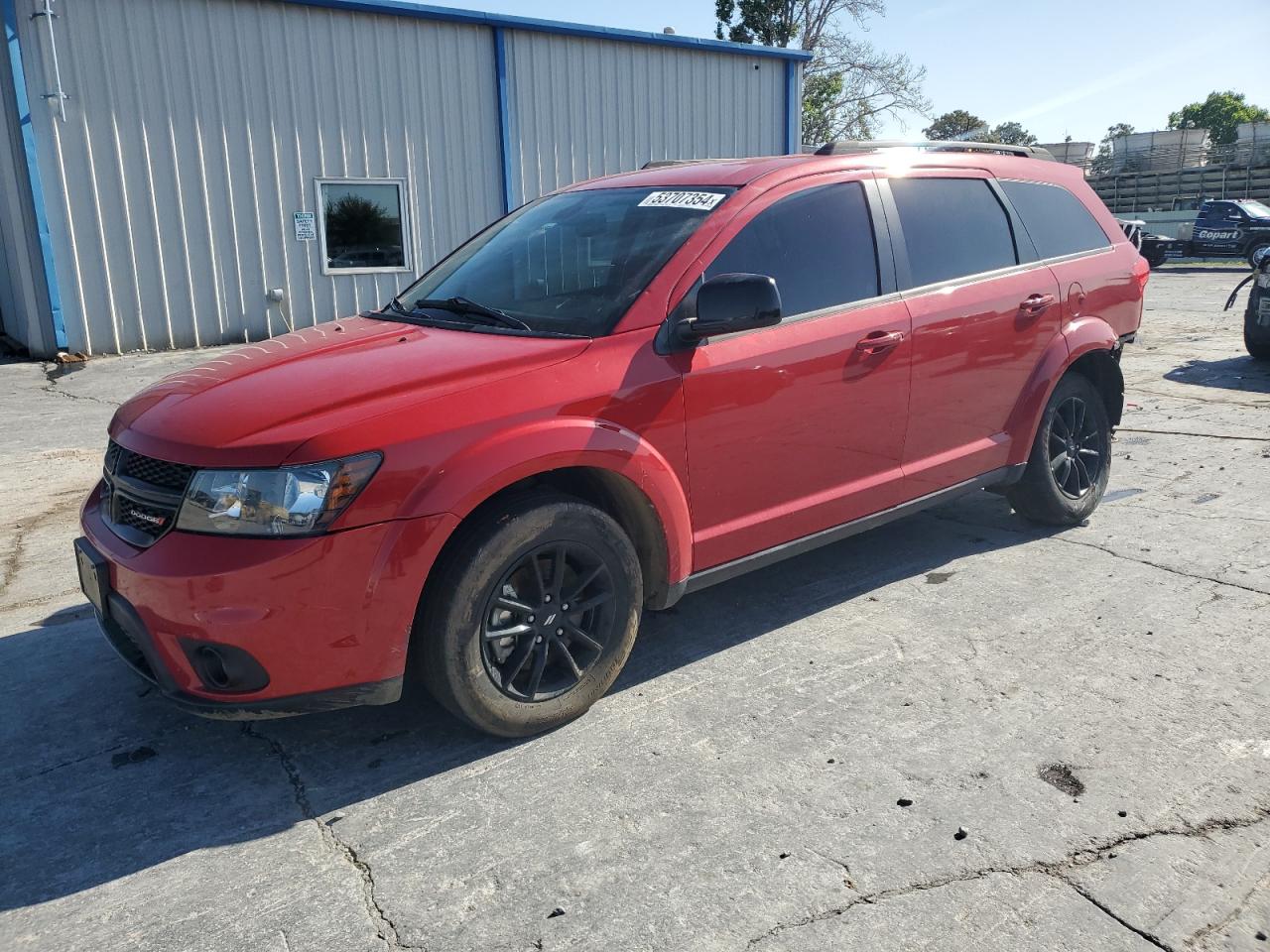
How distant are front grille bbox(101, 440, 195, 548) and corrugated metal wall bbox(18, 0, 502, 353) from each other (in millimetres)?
9727

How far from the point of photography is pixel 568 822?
9.25 ft

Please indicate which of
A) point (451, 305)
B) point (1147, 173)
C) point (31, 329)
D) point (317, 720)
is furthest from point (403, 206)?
point (1147, 173)

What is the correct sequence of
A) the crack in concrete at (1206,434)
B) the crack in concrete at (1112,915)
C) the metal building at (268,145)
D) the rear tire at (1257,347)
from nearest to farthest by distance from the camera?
the crack in concrete at (1112,915), the crack in concrete at (1206,434), the rear tire at (1257,347), the metal building at (268,145)

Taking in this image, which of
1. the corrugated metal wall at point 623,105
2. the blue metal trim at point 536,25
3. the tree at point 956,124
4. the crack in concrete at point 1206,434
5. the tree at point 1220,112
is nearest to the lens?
the crack in concrete at point 1206,434

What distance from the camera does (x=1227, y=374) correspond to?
9.82 metres

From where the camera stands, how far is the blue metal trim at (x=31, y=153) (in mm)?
10812

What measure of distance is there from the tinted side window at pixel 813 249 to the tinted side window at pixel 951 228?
10.8 inches

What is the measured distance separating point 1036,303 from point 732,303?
211 cm

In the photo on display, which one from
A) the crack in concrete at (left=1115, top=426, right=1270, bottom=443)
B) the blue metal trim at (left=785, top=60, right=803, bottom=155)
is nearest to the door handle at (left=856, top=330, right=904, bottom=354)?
the crack in concrete at (left=1115, top=426, right=1270, bottom=443)

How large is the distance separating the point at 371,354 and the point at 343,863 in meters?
1.61

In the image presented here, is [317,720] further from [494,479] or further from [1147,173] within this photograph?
[1147,173]

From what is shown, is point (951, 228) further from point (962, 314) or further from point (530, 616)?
point (530, 616)

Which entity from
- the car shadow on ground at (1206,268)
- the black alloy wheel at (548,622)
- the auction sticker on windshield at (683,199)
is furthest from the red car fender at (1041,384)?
the car shadow on ground at (1206,268)

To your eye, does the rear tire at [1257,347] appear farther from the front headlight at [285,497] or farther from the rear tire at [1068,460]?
the front headlight at [285,497]
